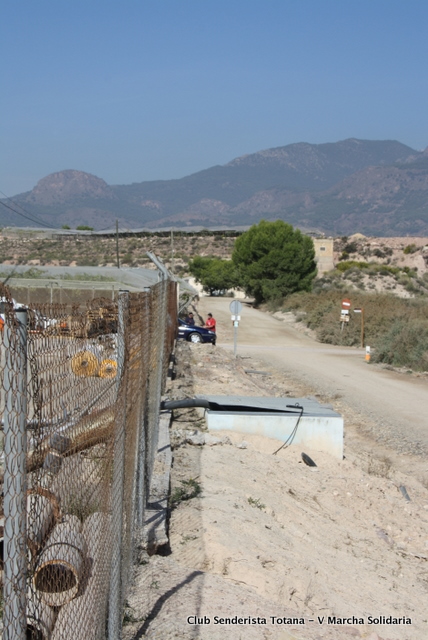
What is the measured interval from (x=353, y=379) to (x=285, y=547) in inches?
633

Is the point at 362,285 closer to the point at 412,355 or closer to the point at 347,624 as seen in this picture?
the point at 412,355

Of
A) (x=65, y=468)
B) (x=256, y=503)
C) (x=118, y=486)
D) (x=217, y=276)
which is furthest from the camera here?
(x=217, y=276)

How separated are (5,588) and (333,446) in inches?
381

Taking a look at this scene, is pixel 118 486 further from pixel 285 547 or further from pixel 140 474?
pixel 285 547

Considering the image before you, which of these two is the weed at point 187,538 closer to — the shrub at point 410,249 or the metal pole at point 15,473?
the metal pole at point 15,473

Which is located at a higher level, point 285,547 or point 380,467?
point 285,547

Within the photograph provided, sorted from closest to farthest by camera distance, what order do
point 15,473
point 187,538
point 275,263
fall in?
point 15,473 → point 187,538 → point 275,263

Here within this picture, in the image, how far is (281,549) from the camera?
6.68m

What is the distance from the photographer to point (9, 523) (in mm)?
2088

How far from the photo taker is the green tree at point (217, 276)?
68938mm

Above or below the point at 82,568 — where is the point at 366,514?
below

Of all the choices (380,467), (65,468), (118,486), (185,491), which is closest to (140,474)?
(118,486)

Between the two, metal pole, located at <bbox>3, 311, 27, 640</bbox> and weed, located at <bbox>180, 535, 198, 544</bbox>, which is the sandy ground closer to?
weed, located at <bbox>180, 535, 198, 544</bbox>

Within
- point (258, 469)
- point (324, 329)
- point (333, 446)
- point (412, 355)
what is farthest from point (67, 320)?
point (324, 329)
